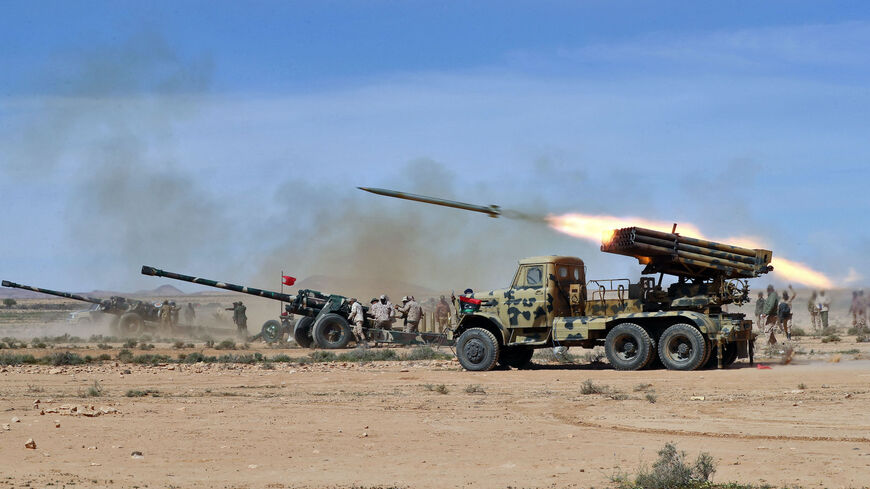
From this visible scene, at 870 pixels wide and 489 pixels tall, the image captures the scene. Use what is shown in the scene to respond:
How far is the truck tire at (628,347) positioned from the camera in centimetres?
2055

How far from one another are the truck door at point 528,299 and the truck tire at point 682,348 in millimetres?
2479

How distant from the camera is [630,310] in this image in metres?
21.3

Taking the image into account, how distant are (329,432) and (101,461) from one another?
9.71 feet

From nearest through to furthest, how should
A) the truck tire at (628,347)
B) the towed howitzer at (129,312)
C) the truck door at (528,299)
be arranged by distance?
the truck tire at (628,347)
the truck door at (528,299)
the towed howitzer at (129,312)

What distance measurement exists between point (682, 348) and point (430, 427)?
8292mm

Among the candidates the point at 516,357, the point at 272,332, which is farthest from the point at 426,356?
the point at 272,332

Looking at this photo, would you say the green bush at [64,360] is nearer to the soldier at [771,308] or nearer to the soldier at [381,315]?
the soldier at [381,315]

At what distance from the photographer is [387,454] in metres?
11.5

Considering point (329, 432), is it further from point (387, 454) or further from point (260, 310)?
point (260, 310)

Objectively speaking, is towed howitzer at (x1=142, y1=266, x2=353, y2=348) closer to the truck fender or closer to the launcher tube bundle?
the truck fender

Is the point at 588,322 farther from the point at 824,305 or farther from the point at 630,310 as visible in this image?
the point at 824,305

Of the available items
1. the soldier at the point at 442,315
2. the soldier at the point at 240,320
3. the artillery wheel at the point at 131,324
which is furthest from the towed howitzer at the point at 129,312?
the soldier at the point at 442,315

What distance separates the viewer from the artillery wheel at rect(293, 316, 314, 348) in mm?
31359

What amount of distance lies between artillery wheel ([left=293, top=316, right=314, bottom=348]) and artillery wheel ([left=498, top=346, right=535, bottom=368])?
972 centimetres
